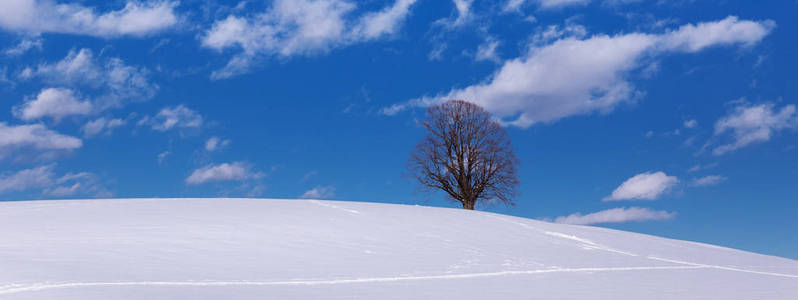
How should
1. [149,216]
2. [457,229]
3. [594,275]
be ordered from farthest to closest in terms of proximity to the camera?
[457,229]
[149,216]
[594,275]

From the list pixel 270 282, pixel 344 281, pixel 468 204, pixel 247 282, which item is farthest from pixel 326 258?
pixel 468 204

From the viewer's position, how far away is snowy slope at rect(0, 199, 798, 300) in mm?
8203

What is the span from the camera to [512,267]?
11.1 meters

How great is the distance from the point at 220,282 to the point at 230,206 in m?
7.40

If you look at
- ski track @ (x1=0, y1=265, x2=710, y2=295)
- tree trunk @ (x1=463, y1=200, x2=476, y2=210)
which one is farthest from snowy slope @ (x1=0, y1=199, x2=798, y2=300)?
tree trunk @ (x1=463, y1=200, x2=476, y2=210)

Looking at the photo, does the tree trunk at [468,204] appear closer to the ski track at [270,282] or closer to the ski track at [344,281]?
the ski track at [344,281]

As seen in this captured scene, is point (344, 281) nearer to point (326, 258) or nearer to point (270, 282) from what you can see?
point (270, 282)

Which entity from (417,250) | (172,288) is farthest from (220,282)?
(417,250)

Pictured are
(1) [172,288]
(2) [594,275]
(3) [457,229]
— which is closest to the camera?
(1) [172,288]

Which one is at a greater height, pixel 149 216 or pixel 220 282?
pixel 149 216

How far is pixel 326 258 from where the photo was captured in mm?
10555

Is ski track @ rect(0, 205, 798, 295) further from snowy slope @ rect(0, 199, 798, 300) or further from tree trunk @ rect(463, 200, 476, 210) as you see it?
tree trunk @ rect(463, 200, 476, 210)

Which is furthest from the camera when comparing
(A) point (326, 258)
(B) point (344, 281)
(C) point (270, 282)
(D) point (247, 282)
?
(A) point (326, 258)

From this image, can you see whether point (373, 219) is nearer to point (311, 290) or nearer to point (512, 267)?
point (512, 267)
